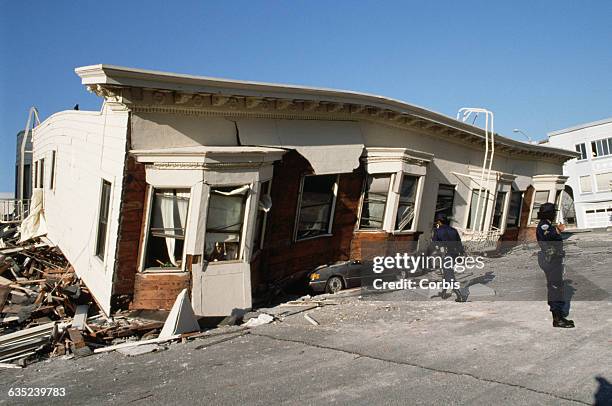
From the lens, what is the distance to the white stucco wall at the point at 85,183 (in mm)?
8773

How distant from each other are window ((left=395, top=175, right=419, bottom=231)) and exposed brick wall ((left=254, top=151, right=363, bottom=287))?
1.40 meters

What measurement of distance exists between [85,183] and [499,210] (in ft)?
48.0

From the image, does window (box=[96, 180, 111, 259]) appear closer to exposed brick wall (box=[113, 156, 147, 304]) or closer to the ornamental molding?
exposed brick wall (box=[113, 156, 147, 304])

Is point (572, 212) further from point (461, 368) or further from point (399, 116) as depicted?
point (461, 368)

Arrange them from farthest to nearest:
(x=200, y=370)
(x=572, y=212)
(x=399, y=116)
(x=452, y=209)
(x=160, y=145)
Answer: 1. (x=572, y=212)
2. (x=452, y=209)
3. (x=399, y=116)
4. (x=160, y=145)
5. (x=200, y=370)

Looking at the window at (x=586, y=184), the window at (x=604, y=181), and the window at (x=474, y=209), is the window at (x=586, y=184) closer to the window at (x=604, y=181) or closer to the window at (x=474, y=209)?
the window at (x=604, y=181)

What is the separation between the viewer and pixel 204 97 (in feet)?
29.6

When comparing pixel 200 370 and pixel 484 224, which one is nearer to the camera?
pixel 200 370

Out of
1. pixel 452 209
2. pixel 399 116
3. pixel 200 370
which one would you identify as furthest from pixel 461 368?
pixel 452 209

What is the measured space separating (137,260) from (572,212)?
51931 mm

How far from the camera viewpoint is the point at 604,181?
155 feet

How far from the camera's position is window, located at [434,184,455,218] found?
50.9 ft

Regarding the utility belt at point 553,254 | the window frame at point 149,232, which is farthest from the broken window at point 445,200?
the window frame at point 149,232

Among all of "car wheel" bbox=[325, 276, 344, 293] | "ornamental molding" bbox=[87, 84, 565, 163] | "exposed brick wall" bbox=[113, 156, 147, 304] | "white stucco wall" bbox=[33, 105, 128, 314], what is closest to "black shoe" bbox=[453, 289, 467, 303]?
"car wheel" bbox=[325, 276, 344, 293]
